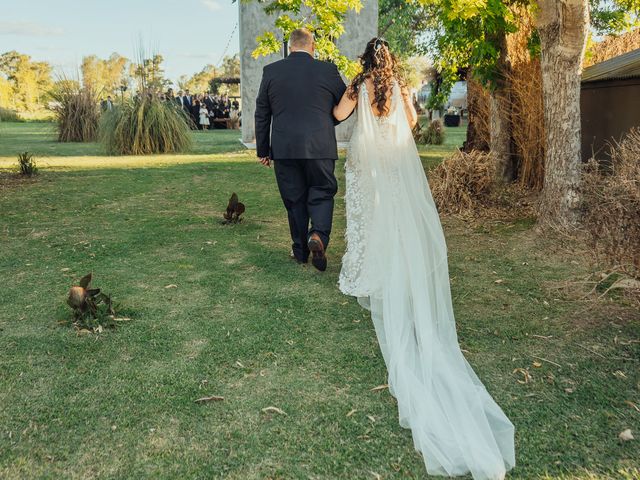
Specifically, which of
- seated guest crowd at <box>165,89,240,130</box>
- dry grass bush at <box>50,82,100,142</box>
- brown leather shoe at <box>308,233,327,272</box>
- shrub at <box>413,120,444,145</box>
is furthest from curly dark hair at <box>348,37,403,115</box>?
seated guest crowd at <box>165,89,240,130</box>

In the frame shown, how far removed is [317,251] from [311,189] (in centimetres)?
58

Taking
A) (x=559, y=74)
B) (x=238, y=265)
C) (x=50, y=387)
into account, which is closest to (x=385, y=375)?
(x=50, y=387)

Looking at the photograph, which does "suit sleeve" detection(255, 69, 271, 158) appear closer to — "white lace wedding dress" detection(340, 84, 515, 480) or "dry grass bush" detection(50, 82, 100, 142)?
"white lace wedding dress" detection(340, 84, 515, 480)

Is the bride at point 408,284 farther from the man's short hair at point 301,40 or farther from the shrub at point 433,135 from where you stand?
the shrub at point 433,135

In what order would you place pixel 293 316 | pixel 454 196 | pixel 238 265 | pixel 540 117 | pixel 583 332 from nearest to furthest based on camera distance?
pixel 583 332 → pixel 293 316 → pixel 238 265 → pixel 454 196 → pixel 540 117

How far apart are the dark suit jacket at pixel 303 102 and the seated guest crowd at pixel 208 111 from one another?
77.1 ft

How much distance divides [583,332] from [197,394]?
259 cm

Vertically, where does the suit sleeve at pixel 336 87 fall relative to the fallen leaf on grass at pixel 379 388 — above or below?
above

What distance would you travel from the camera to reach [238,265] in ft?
18.8

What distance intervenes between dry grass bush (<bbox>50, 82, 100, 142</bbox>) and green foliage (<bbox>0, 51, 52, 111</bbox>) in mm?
21626

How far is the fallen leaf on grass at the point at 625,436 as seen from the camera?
2.75 m

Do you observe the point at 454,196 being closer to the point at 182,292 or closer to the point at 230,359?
the point at 182,292

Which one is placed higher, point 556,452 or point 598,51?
point 598,51

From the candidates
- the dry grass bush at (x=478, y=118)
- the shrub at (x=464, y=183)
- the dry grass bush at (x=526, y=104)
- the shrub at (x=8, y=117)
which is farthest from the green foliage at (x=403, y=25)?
the shrub at (x=8, y=117)
